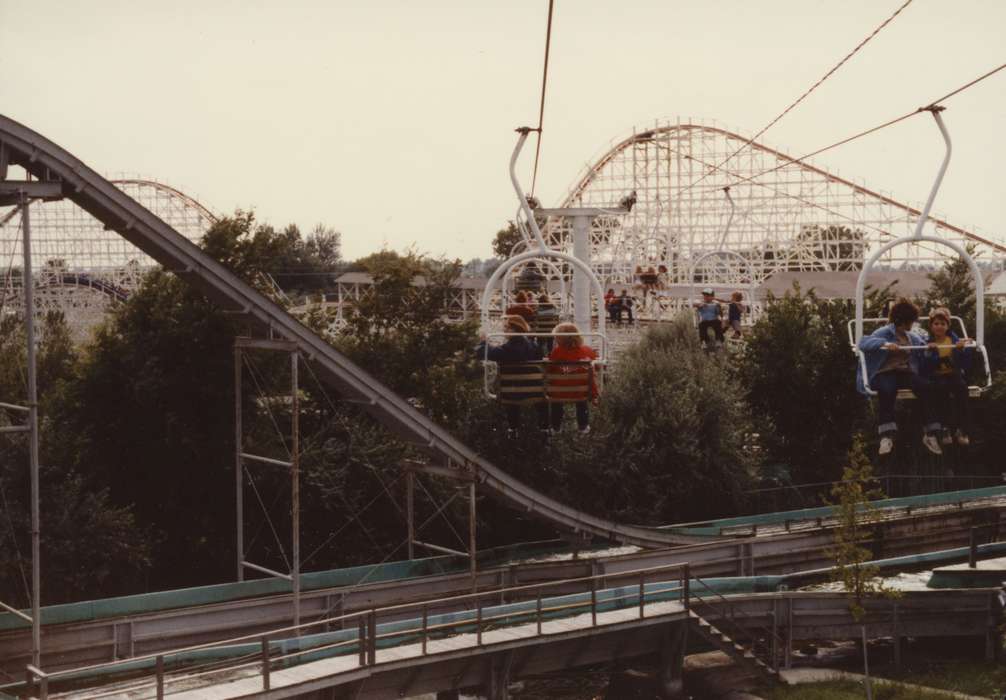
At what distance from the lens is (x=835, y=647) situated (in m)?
21.4

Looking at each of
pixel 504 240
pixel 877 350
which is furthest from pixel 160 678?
pixel 504 240

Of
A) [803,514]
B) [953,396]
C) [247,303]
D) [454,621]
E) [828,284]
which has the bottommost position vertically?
[454,621]

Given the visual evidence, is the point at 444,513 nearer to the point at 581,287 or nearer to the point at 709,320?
the point at 581,287

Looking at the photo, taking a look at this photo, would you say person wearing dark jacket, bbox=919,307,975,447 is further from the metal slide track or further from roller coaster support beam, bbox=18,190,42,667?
roller coaster support beam, bbox=18,190,42,667

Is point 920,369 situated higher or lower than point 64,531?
higher

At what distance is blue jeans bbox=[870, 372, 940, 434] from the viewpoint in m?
13.4

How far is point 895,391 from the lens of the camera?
43.8ft

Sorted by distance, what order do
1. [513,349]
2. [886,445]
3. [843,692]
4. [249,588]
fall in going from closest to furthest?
[886,445] < [513,349] < [843,692] < [249,588]

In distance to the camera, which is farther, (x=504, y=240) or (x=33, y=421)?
(x=504, y=240)

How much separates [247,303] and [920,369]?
26.6 ft

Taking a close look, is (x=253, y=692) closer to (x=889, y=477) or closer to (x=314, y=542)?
(x=314, y=542)

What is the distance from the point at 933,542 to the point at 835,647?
536cm

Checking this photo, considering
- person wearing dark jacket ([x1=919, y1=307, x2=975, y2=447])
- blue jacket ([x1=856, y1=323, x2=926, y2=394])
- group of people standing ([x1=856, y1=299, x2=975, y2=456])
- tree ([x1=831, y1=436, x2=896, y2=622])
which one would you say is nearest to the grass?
tree ([x1=831, y1=436, x2=896, y2=622])

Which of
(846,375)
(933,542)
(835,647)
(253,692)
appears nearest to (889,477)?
(846,375)
